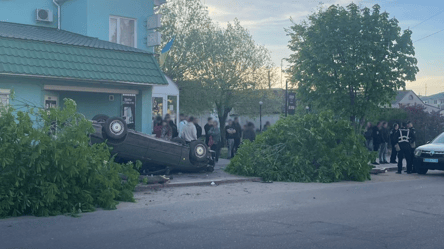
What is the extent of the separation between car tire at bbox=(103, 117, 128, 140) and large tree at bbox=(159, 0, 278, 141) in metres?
27.5

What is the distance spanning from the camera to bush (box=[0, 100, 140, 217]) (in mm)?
8219

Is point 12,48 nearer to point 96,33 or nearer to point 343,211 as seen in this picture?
point 96,33

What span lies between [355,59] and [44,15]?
37.6 ft

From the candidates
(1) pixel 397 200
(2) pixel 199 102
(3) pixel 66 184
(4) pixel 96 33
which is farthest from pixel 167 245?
(2) pixel 199 102

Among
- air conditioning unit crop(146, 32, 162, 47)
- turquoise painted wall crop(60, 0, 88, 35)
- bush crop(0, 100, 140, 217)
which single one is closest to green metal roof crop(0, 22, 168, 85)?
turquoise painted wall crop(60, 0, 88, 35)

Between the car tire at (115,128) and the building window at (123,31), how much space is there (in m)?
7.69

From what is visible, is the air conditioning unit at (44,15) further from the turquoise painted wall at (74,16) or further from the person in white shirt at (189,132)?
the person in white shirt at (189,132)

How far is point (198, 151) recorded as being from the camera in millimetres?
14242

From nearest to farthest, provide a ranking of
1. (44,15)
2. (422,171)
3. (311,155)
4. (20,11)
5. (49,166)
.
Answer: (49,166)
(311,155)
(422,171)
(20,11)
(44,15)

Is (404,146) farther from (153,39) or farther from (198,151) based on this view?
(153,39)

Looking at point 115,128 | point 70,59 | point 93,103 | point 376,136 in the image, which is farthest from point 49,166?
point 376,136

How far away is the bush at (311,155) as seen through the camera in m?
14.2

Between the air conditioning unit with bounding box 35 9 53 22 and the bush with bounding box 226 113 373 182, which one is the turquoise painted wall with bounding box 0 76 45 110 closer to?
the air conditioning unit with bounding box 35 9 53 22

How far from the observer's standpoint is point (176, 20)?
132 ft
